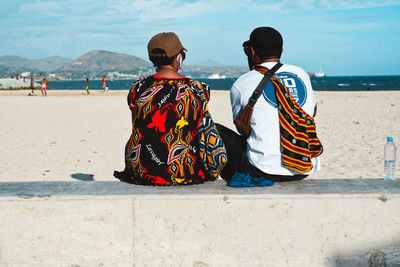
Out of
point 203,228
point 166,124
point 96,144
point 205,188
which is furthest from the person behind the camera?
point 96,144

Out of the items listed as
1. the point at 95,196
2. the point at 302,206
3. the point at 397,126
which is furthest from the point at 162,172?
the point at 397,126

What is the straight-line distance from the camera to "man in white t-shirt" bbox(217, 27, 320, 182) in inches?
121

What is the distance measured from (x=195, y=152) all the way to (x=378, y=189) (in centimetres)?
124

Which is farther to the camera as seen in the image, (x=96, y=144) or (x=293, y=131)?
(x=96, y=144)

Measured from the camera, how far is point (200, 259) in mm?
2850

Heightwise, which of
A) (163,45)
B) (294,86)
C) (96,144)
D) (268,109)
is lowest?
(96,144)

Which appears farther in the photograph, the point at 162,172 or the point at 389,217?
the point at 162,172

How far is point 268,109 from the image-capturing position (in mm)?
3076

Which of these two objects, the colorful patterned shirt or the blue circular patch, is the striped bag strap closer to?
the blue circular patch

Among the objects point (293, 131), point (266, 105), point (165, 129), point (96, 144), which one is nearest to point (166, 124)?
point (165, 129)

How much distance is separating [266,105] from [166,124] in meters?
0.69

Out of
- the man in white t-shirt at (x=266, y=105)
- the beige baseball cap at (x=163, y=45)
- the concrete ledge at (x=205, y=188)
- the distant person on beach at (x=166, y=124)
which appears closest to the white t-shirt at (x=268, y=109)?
the man in white t-shirt at (x=266, y=105)

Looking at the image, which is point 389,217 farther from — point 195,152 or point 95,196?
point 95,196

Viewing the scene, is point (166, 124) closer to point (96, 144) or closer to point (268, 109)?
point (268, 109)
